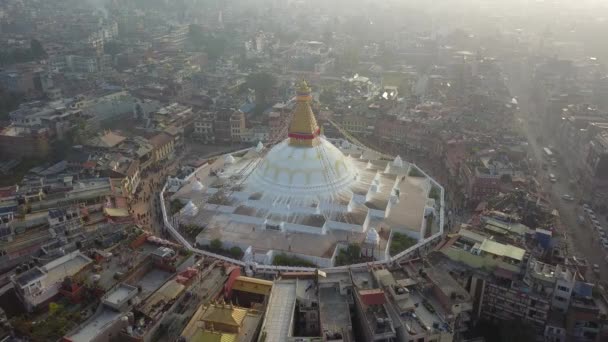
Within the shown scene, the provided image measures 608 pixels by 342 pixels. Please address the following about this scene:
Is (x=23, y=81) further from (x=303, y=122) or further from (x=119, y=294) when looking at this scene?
(x=119, y=294)

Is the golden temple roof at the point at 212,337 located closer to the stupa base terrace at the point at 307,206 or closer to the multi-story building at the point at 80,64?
the stupa base terrace at the point at 307,206

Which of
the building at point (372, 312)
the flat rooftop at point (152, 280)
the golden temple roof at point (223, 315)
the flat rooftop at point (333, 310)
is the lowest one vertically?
the flat rooftop at point (333, 310)

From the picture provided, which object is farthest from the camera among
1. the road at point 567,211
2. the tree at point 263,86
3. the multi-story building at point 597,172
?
the tree at point 263,86

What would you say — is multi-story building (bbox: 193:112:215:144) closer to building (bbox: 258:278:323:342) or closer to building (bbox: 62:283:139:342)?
building (bbox: 258:278:323:342)

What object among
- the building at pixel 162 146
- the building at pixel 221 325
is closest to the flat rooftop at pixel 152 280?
the building at pixel 221 325

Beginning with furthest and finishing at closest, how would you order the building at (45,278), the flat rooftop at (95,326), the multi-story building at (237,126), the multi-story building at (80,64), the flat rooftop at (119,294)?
the multi-story building at (80,64), the multi-story building at (237,126), the building at (45,278), the flat rooftop at (119,294), the flat rooftop at (95,326)

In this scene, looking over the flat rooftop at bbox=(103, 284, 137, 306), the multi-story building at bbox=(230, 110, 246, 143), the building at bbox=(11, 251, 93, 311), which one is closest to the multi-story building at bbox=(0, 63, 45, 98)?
the multi-story building at bbox=(230, 110, 246, 143)

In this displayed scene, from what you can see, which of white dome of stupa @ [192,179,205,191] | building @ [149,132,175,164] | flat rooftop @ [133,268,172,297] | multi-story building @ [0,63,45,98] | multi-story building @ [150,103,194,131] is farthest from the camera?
multi-story building @ [0,63,45,98]
